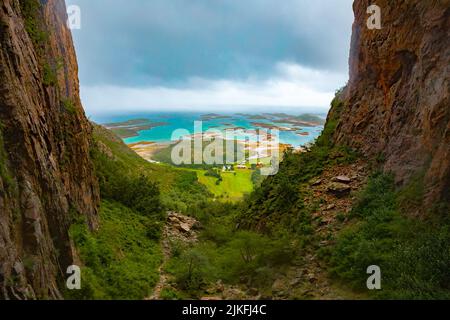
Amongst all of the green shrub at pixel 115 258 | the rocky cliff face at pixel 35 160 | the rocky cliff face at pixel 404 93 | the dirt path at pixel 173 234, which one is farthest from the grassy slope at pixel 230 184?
the rocky cliff face at pixel 35 160

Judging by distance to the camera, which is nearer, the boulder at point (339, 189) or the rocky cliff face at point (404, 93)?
the rocky cliff face at point (404, 93)

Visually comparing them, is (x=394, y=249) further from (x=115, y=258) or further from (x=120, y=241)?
(x=120, y=241)

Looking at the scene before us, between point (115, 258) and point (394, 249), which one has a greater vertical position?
point (394, 249)

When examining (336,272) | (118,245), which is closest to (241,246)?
(336,272)

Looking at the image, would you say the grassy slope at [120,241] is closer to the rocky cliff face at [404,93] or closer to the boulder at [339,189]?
the boulder at [339,189]

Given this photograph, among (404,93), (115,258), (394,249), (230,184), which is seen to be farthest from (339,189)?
(230,184)

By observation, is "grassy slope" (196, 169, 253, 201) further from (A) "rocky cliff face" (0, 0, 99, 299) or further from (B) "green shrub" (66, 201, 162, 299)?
(A) "rocky cliff face" (0, 0, 99, 299)
